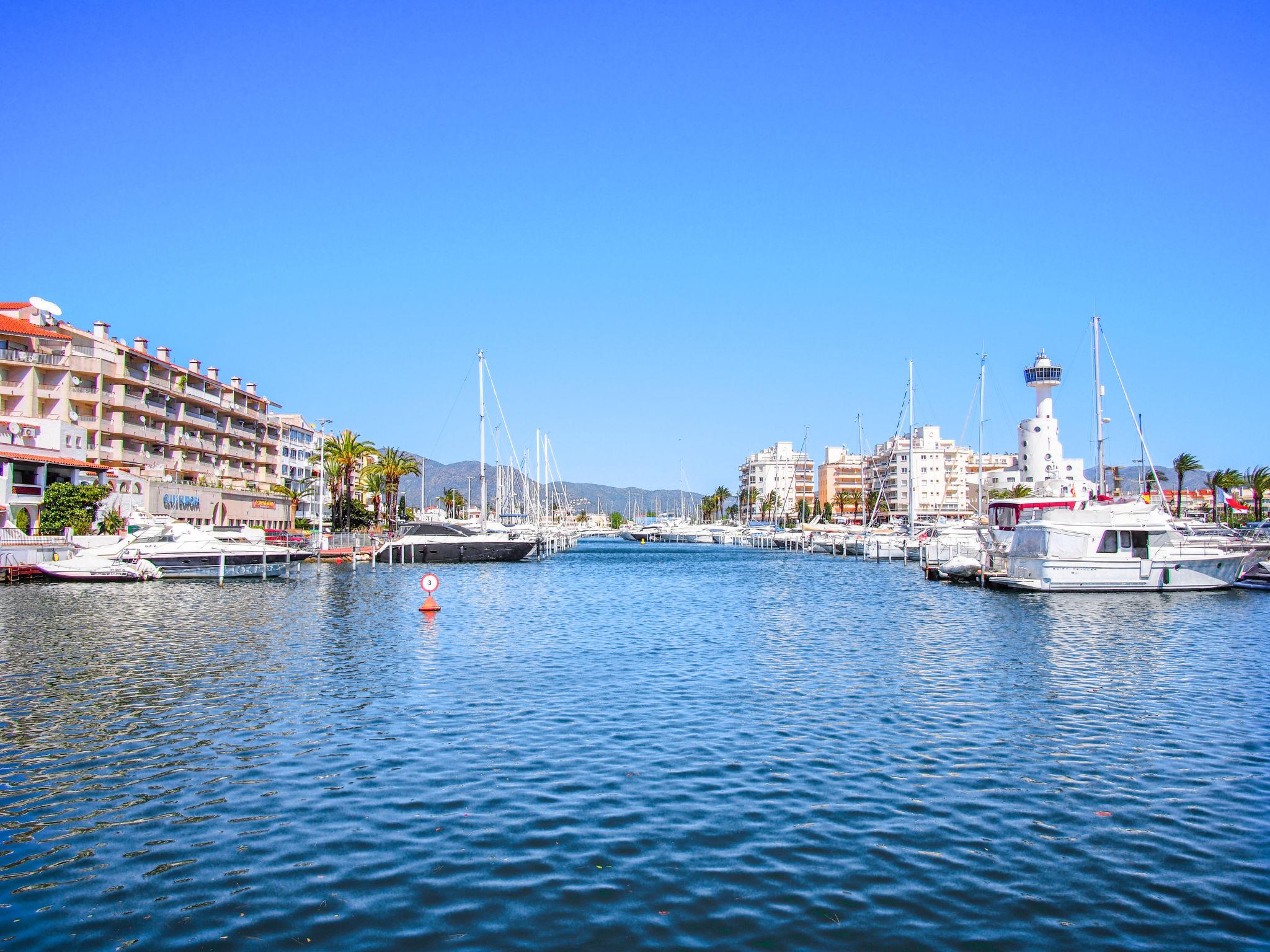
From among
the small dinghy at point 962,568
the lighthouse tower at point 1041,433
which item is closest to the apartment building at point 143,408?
the small dinghy at point 962,568

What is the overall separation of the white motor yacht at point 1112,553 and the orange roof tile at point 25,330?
251 feet

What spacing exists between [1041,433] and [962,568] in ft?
302

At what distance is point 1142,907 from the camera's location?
953 centimetres

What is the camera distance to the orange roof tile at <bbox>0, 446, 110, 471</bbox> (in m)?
62.6

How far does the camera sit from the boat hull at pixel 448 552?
83688 millimetres

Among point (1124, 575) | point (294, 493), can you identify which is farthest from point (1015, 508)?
point (294, 493)

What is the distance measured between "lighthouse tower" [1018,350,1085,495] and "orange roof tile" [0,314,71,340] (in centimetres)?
12477

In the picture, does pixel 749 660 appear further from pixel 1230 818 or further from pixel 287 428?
pixel 287 428

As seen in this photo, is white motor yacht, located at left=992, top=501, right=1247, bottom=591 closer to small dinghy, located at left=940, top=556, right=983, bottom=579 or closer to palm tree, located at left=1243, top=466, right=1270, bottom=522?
small dinghy, located at left=940, top=556, right=983, bottom=579

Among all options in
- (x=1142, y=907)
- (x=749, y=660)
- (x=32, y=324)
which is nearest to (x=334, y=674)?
(x=749, y=660)

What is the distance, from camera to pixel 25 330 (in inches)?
3024

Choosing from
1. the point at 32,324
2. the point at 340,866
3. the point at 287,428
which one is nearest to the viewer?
the point at 340,866

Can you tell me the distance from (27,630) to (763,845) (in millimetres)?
29783

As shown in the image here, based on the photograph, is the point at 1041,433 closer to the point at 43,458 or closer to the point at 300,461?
the point at 300,461
